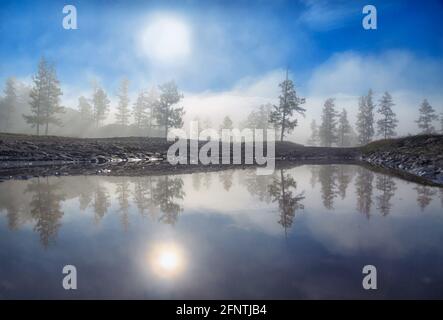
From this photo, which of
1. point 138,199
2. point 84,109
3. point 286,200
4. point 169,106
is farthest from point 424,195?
point 84,109

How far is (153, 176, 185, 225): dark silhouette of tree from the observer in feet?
17.7

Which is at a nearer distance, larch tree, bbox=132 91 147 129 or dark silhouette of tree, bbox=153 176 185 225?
dark silhouette of tree, bbox=153 176 185 225

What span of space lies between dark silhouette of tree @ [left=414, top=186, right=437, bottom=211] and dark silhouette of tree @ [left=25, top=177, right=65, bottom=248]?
692 cm

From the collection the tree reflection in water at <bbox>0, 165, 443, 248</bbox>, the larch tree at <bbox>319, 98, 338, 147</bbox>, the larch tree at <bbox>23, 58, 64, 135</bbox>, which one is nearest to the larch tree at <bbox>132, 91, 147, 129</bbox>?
the larch tree at <bbox>23, 58, 64, 135</bbox>

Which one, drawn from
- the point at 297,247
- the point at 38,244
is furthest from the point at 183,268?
the point at 38,244

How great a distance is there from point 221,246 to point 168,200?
137 inches

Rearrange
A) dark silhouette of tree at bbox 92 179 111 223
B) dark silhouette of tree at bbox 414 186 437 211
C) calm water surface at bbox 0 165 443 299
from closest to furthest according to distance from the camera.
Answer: calm water surface at bbox 0 165 443 299
dark silhouette of tree at bbox 92 179 111 223
dark silhouette of tree at bbox 414 186 437 211

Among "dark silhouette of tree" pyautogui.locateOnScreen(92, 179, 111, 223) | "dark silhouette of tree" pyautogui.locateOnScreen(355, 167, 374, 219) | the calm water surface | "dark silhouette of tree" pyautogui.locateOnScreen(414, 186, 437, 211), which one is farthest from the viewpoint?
"dark silhouette of tree" pyautogui.locateOnScreen(414, 186, 437, 211)

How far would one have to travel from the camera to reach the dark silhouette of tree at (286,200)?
516cm

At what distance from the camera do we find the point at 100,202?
670 centimetres

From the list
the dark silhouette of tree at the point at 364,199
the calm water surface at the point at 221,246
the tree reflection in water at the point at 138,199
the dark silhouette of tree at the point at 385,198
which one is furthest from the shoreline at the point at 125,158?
the calm water surface at the point at 221,246

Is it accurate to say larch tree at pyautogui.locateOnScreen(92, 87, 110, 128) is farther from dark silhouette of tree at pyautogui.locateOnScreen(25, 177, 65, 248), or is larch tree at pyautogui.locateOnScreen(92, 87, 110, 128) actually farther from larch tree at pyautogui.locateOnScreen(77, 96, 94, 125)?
dark silhouette of tree at pyautogui.locateOnScreen(25, 177, 65, 248)

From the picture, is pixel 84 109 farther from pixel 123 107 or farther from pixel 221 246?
pixel 221 246
